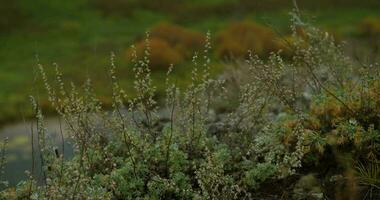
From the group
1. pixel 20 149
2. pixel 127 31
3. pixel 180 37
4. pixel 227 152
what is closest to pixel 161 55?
pixel 180 37

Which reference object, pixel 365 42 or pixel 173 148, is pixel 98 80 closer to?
pixel 365 42

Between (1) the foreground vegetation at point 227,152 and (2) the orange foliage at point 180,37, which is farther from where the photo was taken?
(2) the orange foliage at point 180,37

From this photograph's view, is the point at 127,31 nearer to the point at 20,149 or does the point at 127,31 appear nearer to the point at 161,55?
the point at 161,55

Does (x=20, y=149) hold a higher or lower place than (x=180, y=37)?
lower

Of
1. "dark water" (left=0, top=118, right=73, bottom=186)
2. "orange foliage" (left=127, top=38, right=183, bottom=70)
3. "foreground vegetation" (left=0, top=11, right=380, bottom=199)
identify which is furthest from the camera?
"orange foliage" (left=127, top=38, right=183, bottom=70)

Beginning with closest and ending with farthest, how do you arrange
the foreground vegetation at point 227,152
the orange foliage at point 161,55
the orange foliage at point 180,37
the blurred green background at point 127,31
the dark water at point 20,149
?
1. the foreground vegetation at point 227,152
2. the dark water at point 20,149
3. the blurred green background at point 127,31
4. the orange foliage at point 161,55
5. the orange foliage at point 180,37

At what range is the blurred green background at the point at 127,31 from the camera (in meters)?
28.9

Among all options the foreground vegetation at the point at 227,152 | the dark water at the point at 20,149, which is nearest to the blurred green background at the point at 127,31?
the dark water at the point at 20,149

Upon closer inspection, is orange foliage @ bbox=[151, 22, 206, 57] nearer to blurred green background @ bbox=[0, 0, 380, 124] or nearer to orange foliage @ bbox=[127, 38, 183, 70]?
blurred green background @ bbox=[0, 0, 380, 124]

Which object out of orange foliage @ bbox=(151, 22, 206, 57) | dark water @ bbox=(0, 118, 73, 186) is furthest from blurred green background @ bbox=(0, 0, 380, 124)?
dark water @ bbox=(0, 118, 73, 186)

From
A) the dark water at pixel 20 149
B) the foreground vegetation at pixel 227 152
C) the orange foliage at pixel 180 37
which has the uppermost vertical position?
the foreground vegetation at pixel 227 152

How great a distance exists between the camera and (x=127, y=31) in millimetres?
36062

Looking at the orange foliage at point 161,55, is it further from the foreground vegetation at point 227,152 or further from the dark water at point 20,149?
the foreground vegetation at point 227,152

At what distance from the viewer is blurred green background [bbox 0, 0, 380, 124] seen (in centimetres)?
2891
